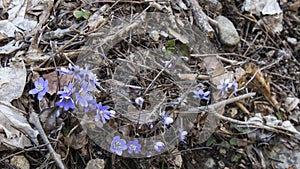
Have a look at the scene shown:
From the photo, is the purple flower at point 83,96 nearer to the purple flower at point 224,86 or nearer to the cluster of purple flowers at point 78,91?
the cluster of purple flowers at point 78,91

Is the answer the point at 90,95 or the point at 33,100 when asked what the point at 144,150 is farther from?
the point at 33,100

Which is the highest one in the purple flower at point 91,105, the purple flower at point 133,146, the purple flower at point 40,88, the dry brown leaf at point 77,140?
the purple flower at point 40,88

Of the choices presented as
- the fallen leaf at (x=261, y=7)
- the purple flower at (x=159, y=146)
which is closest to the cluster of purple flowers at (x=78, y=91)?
the purple flower at (x=159, y=146)

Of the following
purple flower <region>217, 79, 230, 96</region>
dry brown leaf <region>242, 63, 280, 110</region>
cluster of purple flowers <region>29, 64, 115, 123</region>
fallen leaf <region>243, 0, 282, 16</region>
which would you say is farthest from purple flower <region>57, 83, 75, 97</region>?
fallen leaf <region>243, 0, 282, 16</region>

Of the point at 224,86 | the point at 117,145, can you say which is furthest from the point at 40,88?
the point at 224,86

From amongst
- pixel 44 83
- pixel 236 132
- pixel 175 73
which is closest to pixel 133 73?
pixel 175 73

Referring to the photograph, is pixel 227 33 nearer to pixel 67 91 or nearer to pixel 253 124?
pixel 253 124
